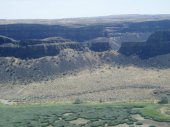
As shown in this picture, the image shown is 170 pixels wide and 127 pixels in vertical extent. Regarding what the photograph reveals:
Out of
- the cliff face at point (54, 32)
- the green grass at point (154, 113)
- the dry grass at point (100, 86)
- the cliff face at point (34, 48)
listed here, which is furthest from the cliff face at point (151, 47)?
the green grass at point (154, 113)

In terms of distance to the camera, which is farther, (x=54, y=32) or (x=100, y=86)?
(x=54, y=32)

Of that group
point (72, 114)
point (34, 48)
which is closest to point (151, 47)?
point (34, 48)

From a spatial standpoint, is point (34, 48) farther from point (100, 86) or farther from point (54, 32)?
point (54, 32)

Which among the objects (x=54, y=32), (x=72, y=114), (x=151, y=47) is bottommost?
(x=72, y=114)

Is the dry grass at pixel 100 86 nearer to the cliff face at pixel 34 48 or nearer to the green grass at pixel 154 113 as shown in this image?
the green grass at pixel 154 113

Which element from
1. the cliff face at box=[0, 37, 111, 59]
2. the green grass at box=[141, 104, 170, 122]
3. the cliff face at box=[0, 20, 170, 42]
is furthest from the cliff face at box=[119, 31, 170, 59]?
the green grass at box=[141, 104, 170, 122]

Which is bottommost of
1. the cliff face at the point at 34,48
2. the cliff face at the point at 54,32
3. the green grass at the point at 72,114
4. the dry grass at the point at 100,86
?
the green grass at the point at 72,114
